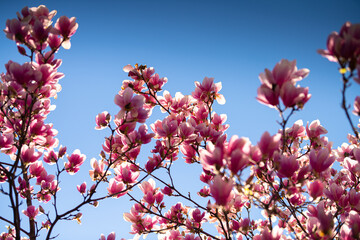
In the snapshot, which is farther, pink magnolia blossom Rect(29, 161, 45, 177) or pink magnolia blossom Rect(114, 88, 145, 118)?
pink magnolia blossom Rect(29, 161, 45, 177)

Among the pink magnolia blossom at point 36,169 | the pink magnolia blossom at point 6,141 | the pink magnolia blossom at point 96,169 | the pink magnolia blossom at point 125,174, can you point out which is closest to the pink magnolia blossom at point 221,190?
the pink magnolia blossom at point 125,174

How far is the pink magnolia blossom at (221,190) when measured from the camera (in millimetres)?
1017

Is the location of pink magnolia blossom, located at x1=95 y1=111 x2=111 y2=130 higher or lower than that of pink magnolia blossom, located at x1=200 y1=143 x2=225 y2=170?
higher

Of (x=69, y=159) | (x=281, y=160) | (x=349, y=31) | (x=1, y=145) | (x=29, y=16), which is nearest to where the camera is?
(x=349, y=31)

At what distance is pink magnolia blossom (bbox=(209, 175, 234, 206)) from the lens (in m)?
1.02

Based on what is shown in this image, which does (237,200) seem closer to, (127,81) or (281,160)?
(281,160)

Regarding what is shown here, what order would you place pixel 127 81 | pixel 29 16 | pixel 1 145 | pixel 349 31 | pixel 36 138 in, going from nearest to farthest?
pixel 349 31 → pixel 29 16 → pixel 1 145 → pixel 36 138 → pixel 127 81

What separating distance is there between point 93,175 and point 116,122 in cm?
49

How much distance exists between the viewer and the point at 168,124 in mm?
1717

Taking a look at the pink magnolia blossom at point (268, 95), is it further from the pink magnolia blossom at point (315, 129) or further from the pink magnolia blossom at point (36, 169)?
the pink magnolia blossom at point (36, 169)

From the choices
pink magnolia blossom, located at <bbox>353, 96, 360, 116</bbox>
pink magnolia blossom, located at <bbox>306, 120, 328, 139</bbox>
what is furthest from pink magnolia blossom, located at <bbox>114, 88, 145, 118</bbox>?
pink magnolia blossom, located at <bbox>306, 120, 328, 139</bbox>

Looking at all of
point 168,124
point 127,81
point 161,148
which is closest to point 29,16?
point 127,81

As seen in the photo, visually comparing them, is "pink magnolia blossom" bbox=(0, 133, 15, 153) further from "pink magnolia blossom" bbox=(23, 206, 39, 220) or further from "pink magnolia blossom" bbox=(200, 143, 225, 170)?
"pink magnolia blossom" bbox=(200, 143, 225, 170)

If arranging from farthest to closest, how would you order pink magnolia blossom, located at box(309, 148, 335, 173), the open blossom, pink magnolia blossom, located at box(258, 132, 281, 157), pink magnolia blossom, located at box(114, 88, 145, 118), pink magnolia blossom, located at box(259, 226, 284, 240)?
the open blossom
pink magnolia blossom, located at box(114, 88, 145, 118)
pink magnolia blossom, located at box(309, 148, 335, 173)
pink magnolia blossom, located at box(259, 226, 284, 240)
pink magnolia blossom, located at box(258, 132, 281, 157)
